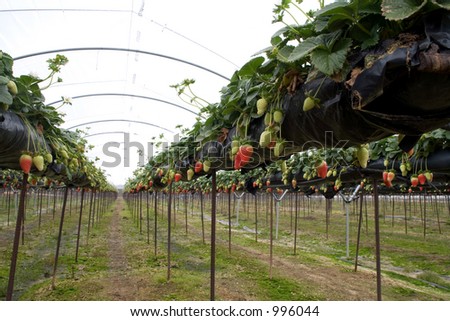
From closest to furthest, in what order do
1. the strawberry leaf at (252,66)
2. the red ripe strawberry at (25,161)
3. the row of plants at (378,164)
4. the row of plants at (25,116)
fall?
the strawberry leaf at (252,66)
the row of plants at (25,116)
the red ripe strawberry at (25,161)
the row of plants at (378,164)

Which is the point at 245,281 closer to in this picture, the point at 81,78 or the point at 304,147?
the point at 304,147

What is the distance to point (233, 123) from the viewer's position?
9.45 feet

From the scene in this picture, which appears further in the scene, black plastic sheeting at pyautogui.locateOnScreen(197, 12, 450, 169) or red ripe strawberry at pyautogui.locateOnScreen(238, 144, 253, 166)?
red ripe strawberry at pyautogui.locateOnScreen(238, 144, 253, 166)

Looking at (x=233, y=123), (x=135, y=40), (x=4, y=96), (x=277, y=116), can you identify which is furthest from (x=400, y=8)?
(x=135, y=40)

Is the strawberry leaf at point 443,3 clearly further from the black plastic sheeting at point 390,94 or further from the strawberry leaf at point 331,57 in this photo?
the strawberry leaf at point 331,57

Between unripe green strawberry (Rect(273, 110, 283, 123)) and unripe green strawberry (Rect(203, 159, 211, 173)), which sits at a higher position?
unripe green strawberry (Rect(273, 110, 283, 123))

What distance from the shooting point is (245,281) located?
6.78m

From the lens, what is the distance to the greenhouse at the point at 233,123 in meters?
1.36

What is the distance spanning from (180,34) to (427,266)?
8.65 m

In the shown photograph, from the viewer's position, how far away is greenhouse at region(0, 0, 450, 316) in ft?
4.47

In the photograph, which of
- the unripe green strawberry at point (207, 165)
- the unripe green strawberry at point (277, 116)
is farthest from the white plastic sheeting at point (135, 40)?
the unripe green strawberry at point (277, 116)

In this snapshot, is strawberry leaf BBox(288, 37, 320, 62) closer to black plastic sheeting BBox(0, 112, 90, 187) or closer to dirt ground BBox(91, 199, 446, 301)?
black plastic sheeting BBox(0, 112, 90, 187)

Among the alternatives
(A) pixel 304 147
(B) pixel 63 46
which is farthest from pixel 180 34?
(A) pixel 304 147

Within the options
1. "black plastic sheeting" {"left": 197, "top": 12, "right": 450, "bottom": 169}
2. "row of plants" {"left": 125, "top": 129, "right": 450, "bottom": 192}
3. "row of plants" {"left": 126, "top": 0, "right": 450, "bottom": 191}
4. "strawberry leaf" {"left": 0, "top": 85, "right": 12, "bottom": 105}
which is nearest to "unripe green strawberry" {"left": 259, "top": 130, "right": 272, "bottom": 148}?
"row of plants" {"left": 126, "top": 0, "right": 450, "bottom": 191}
